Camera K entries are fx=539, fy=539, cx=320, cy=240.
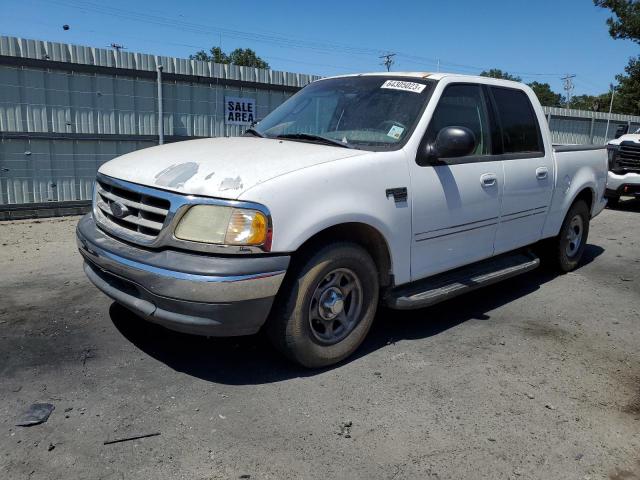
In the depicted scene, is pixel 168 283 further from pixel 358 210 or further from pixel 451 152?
pixel 451 152

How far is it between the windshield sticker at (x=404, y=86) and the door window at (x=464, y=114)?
188mm

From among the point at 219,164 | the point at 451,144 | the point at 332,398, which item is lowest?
the point at 332,398

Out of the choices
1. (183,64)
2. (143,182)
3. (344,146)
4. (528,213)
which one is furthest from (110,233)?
(183,64)

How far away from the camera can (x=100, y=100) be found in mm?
8898

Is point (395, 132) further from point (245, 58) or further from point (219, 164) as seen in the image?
point (245, 58)

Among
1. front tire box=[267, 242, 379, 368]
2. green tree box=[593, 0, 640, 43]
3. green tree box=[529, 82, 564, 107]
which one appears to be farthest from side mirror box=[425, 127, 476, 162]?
green tree box=[529, 82, 564, 107]

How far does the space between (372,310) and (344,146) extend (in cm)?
117

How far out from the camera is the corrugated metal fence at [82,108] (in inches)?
320

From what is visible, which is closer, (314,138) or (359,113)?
(314,138)

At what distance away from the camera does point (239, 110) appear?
10.6 m

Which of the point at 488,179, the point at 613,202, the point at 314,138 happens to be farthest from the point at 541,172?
the point at 613,202

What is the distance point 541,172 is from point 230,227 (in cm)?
338

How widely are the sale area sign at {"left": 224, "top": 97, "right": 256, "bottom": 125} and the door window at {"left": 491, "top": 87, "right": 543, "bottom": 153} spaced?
21.2 feet

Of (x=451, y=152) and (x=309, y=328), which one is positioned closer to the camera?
(x=309, y=328)
